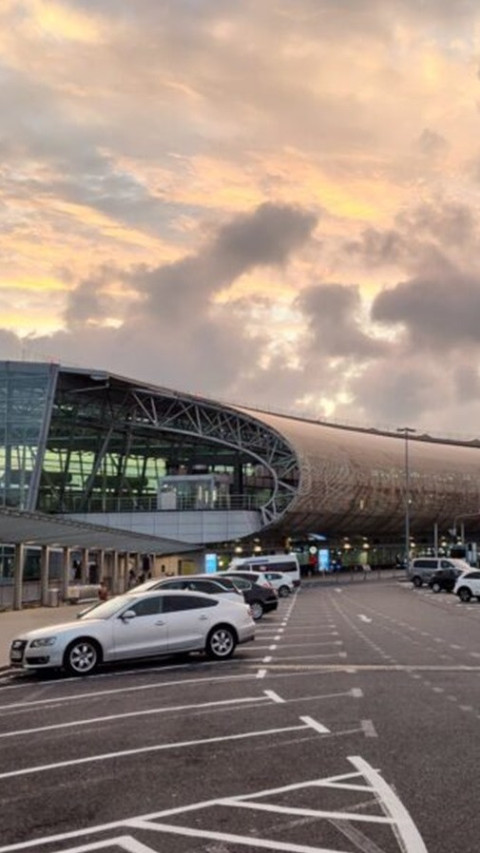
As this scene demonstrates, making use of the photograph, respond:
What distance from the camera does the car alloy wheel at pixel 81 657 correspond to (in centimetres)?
1677

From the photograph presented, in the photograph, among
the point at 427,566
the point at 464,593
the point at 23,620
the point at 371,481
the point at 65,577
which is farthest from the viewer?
the point at 371,481

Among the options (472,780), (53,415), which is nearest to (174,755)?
(472,780)

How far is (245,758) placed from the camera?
9.09 meters

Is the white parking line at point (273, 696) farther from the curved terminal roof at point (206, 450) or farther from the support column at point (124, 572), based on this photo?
the curved terminal roof at point (206, 450)

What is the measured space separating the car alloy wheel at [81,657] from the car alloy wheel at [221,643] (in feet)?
8.33

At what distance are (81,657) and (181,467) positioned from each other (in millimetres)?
81691

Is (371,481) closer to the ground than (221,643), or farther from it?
farther from it

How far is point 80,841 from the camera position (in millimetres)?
6395

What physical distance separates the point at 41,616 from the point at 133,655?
1609 centimetres

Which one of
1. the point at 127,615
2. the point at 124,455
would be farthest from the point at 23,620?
the point at 124,455

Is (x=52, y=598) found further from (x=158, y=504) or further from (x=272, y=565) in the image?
(x=158, y=504)

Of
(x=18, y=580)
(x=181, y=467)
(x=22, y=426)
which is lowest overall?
(x=18, y=580)

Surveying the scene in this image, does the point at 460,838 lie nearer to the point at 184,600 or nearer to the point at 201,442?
the point at 184,600

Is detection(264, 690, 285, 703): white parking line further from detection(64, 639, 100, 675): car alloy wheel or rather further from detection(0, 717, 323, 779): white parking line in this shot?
detection(64, 639, 100, 675): car alloy wheel
